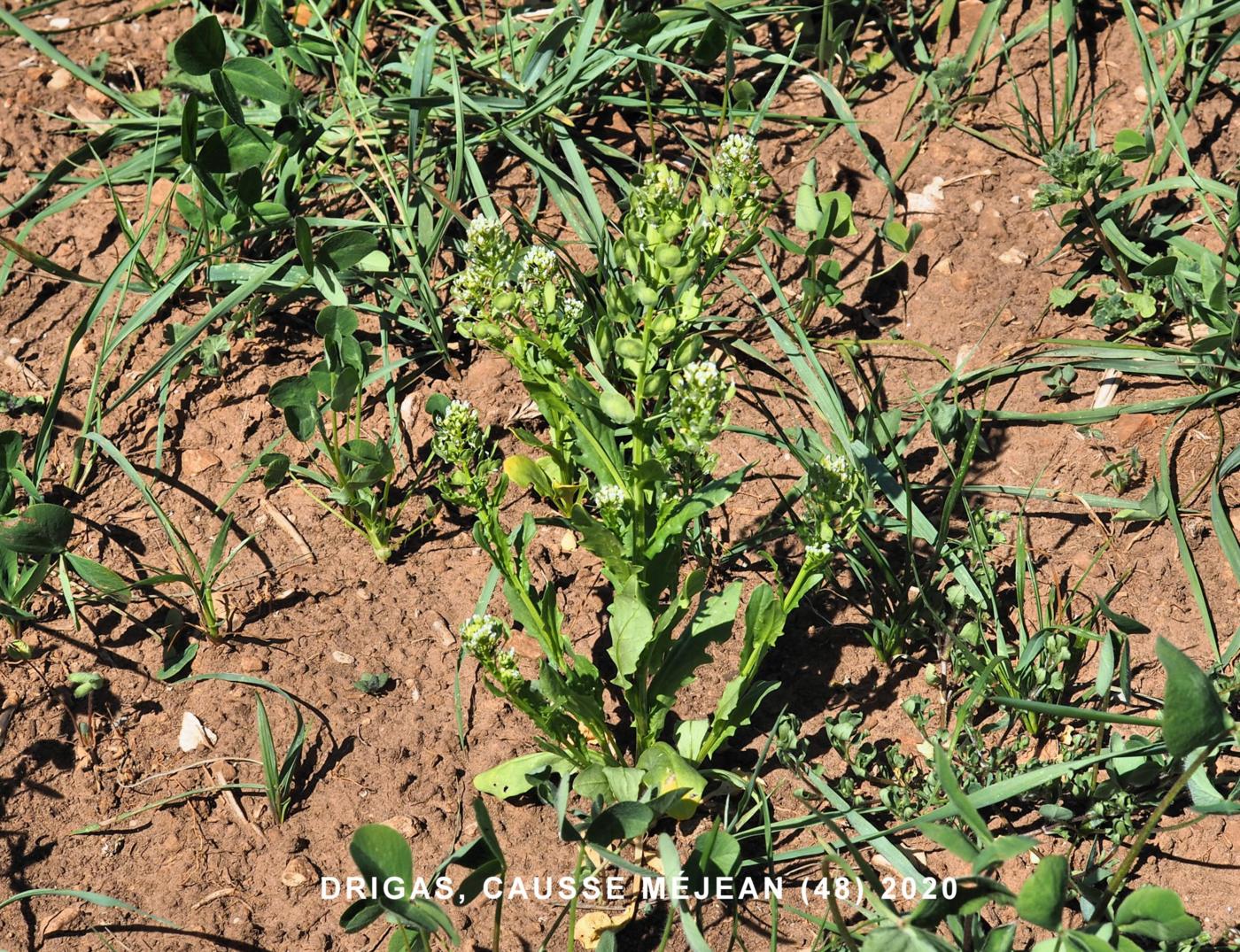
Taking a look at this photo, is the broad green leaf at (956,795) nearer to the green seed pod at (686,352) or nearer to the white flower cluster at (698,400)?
the white flower cluster at (698,400)

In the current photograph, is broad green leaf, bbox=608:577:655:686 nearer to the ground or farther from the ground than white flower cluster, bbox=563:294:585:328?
nearer to the ground

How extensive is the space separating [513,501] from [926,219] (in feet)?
4.10

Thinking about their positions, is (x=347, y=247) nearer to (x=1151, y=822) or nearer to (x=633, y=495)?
(x=633, y=495)

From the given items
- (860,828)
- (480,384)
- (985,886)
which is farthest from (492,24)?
(985,886)

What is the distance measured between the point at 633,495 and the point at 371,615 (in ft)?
2.39

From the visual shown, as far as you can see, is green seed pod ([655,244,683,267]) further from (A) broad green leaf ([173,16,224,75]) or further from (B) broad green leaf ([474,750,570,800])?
(A) broad green leaf ([173,16,224,75])

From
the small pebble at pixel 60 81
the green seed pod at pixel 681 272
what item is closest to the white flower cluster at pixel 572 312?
the green seed pod at pixel 681 272

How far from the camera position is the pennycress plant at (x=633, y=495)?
1782 millimetres

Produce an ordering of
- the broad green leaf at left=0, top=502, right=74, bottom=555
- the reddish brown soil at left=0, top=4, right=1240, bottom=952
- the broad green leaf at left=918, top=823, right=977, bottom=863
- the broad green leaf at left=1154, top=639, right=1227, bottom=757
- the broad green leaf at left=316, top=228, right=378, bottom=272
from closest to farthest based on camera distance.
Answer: the broad green leaf at left=1154, top=639, right=1227, bottom=757
the broad green leaf at left=918, top=823, right=977, bottom=863
the reddish brown soil at left=0, top=4, right=1240, bottom=952
the broad green leaf at left=0, top=502, right=74, bottom=555
the broad green leaf at left=316, top=228, right=378, bottom=272

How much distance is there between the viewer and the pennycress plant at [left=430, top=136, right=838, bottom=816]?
5.85ft

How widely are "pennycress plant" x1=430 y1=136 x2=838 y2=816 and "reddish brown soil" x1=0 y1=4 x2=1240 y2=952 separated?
20cm

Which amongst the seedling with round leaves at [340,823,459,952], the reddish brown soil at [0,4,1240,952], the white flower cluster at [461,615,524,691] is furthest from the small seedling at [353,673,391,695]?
the seedling with round leaves at [340,823,459,952]

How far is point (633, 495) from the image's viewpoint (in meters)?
1.92

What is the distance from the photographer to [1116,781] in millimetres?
1962
